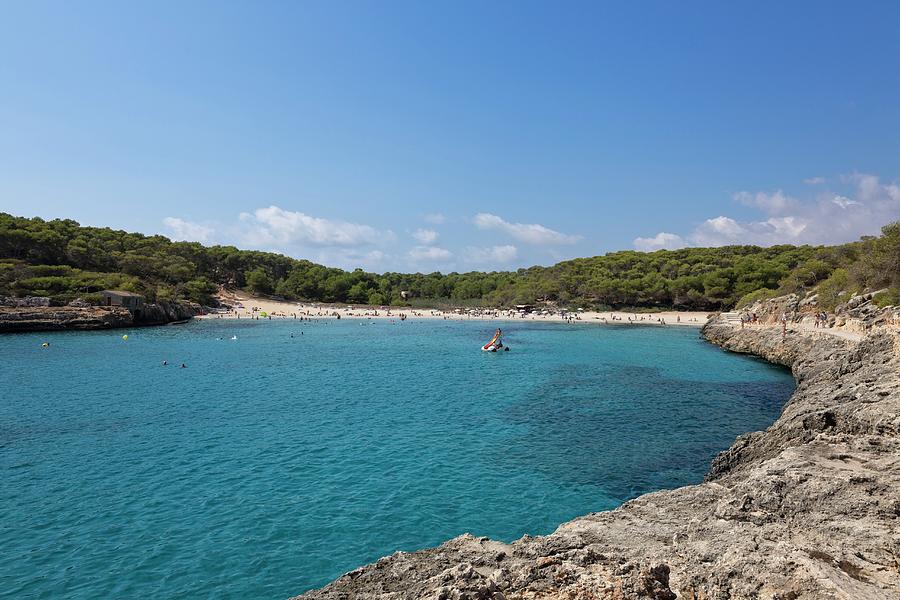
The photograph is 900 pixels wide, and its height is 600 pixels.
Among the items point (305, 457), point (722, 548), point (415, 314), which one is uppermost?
point (415, 314)

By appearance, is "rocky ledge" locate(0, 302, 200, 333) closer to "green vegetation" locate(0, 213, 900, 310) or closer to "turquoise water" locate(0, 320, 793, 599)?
"green vegetation" locate(0, 213, 900, 310)

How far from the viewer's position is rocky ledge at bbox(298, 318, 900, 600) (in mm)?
5098

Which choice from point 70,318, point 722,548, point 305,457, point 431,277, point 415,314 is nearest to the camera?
point 722,548

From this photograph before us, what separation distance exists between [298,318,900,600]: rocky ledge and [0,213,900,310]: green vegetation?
36.5 meters

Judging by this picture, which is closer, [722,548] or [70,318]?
[722,548]

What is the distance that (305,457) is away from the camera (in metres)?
15.8

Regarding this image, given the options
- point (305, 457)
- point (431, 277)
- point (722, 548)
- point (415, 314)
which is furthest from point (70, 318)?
point (431, 277)

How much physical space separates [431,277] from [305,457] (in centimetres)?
11920

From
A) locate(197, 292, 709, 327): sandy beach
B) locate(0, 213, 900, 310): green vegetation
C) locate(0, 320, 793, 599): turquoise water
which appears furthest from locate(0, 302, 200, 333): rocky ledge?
locate(0, 320, 793, 599): turquoise water

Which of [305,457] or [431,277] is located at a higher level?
[431,277]

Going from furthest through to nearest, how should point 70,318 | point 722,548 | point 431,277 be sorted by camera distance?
point 431,277 < point 70,318 < point 722,548

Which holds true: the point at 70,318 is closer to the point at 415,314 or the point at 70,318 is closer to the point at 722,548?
the point at 415,314

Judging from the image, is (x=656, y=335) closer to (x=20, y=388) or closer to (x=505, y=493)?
(x=505, y=493)

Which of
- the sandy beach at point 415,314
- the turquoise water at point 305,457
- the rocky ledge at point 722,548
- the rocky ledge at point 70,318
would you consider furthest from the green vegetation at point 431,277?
the rocky ledge at point 722,548
